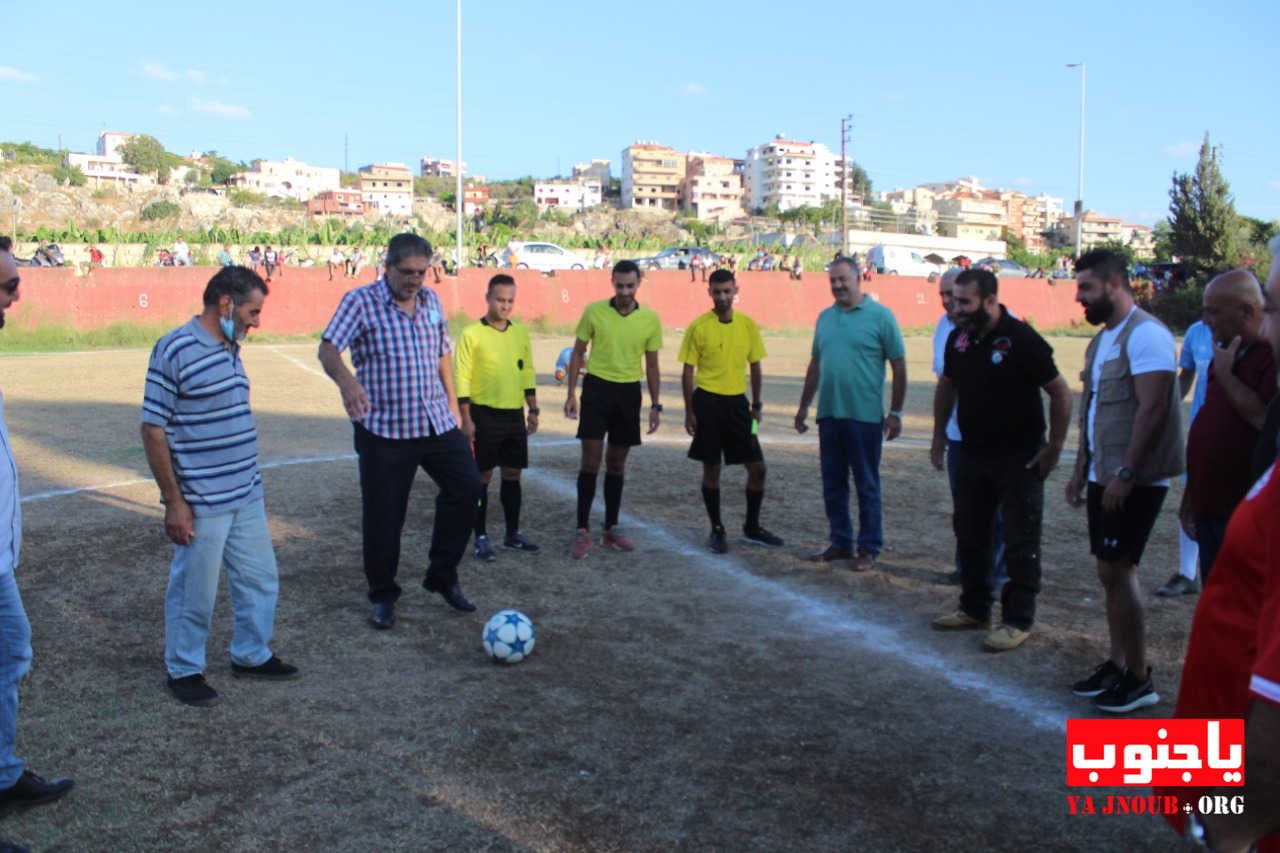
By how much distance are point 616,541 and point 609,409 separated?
974 mm

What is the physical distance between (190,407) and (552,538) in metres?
3.59

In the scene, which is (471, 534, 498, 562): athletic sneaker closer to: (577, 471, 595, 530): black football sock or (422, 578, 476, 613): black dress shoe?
(577, 471, 595, 530): black football sock

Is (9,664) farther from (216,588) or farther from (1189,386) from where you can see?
(1189,386)

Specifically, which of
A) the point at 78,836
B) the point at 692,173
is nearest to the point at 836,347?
the point at 78,836

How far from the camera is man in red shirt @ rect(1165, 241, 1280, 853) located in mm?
1507

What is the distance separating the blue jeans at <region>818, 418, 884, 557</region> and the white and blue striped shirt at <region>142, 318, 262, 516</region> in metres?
3.98

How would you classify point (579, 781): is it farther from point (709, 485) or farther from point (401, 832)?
Result: point (709, 485)

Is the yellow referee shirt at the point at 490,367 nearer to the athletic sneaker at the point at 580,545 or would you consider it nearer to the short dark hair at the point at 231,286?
the athletic sneaker at the point at 580,545

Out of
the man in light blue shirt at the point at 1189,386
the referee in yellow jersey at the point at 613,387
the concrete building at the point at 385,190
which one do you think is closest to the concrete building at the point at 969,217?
the concrete building at the point at 385,190

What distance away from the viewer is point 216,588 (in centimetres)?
471

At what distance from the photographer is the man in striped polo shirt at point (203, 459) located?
4500mm

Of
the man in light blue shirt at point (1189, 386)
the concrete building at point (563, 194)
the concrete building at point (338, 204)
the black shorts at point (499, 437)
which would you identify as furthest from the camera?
the concrete building at point (563, 194)

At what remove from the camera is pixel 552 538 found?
7.77 meters

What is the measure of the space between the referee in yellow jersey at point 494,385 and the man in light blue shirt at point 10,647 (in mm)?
3588
